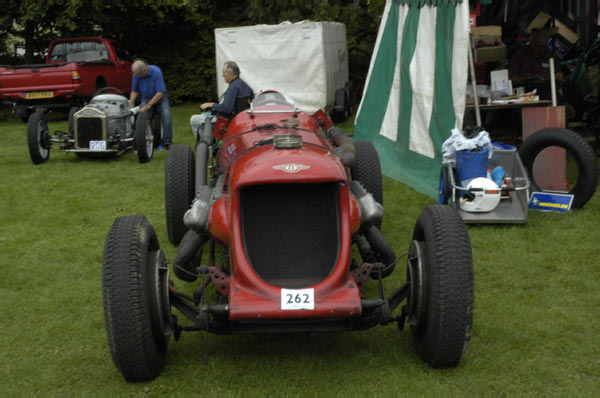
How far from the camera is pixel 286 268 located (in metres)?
4.07

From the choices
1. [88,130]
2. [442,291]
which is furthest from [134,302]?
[88,130]

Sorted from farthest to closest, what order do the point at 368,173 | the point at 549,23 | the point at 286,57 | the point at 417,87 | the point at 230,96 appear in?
the point at 286,57 < the point at 549,23 < the point at 230,96 < the point at 417,87 < the point at 368,173

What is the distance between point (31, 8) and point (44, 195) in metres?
9.86

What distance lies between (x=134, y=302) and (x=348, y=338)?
1.39m

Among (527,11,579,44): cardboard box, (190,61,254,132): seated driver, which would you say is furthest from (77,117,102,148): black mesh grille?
(527,11,579,44): cardboard box

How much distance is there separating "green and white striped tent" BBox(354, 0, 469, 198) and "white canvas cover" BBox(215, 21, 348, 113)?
440 cm

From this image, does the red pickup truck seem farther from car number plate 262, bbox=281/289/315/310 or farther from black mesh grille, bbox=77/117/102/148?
car number plate 262, bbox=281/289/315/310

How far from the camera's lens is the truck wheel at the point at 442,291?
3742mm

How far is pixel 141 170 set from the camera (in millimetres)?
10094

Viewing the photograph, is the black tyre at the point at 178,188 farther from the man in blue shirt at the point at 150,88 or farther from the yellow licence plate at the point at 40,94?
the yellow licence plate at the point at 40,94

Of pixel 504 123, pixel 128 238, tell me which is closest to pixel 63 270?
pixel 128 238

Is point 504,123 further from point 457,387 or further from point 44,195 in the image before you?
point 457,387

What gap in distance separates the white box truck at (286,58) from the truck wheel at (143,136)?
3.79 meters

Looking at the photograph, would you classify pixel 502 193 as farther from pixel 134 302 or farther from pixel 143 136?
pixel 143 136
